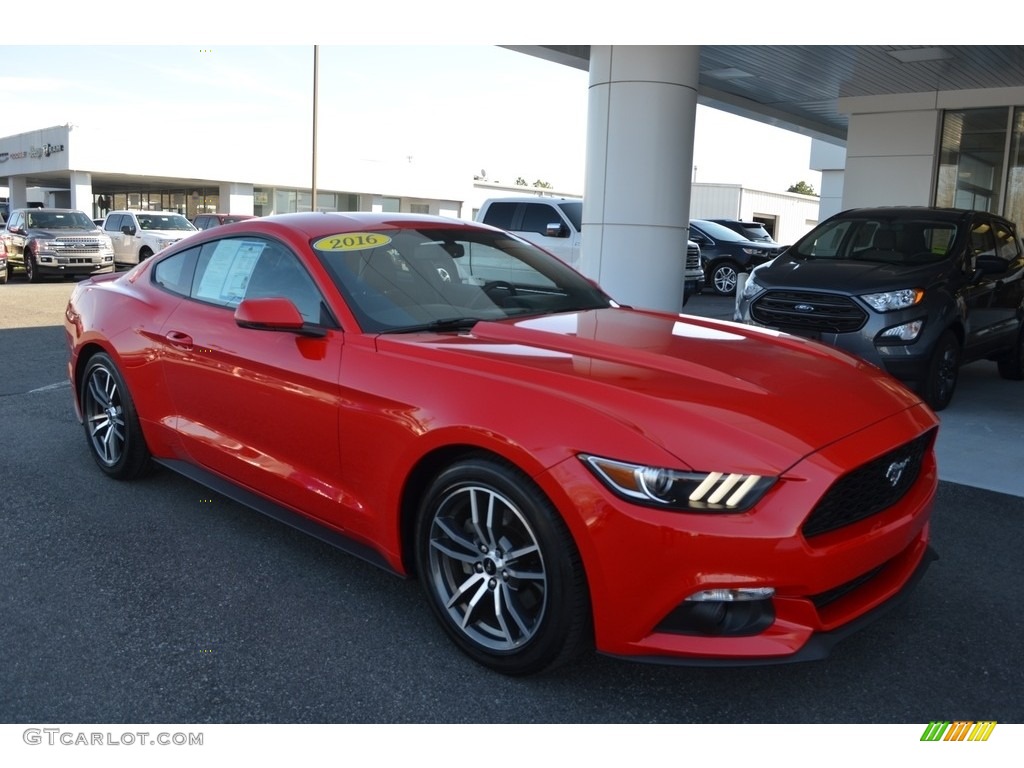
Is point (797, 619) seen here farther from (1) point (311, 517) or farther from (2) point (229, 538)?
(2) point (229, 538)

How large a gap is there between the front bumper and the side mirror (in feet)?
4.56

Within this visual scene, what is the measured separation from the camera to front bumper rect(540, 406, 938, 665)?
101 inches

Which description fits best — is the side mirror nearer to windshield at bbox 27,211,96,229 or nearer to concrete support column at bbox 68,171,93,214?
windshield at bbox 27,211,96,229

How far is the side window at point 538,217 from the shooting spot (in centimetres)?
1368

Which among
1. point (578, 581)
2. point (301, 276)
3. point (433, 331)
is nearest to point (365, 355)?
point (433, 331)

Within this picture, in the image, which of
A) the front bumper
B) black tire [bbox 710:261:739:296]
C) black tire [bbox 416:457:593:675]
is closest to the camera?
the front bumper

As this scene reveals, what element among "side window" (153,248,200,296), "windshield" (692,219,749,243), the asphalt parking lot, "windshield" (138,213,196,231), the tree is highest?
the tree

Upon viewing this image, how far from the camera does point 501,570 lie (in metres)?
3.01

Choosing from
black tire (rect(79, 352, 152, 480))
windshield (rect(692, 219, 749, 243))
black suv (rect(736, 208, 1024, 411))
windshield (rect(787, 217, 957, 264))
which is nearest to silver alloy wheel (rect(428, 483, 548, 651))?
black tire (rect(79, 352, 152, 480))

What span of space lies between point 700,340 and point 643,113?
5767 mm

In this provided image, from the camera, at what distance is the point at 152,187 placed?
165ft

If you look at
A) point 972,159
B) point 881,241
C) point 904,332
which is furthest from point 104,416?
point 972,159

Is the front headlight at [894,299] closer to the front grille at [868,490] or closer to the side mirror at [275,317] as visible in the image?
the front grille at [868,490]

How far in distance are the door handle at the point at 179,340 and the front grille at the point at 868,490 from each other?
9.78 ft
